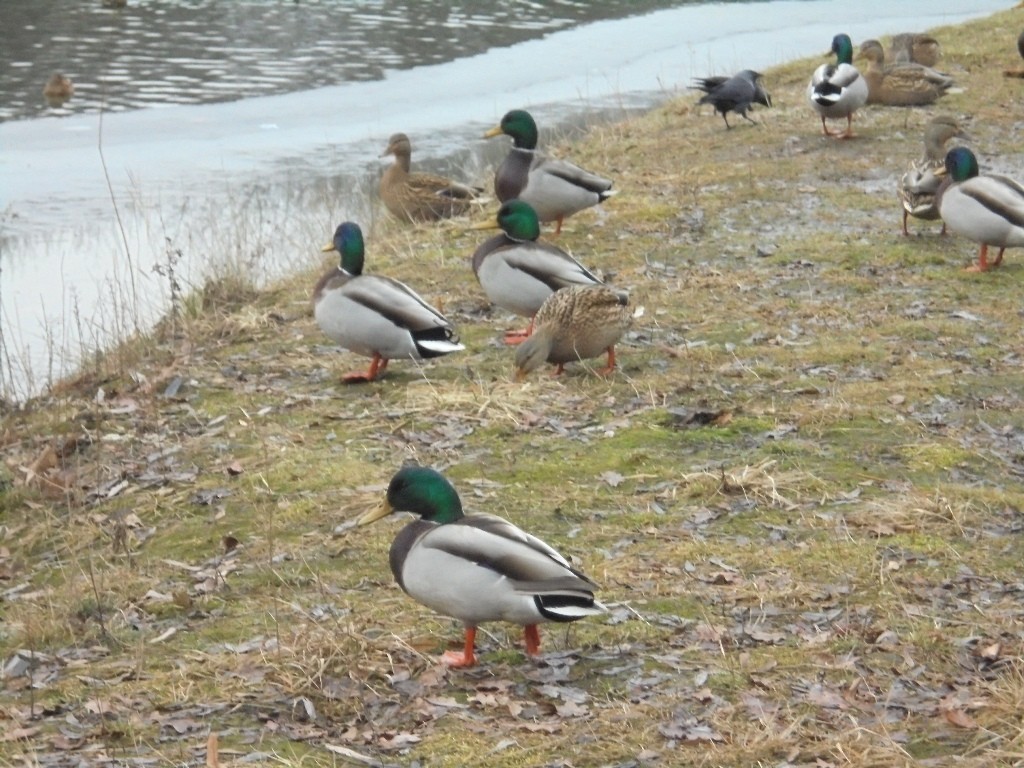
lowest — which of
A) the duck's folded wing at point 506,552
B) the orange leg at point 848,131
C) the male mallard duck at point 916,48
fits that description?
the duck's folded wing at point 506,552

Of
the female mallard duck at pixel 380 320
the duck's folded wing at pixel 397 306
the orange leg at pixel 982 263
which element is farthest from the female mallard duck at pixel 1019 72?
the duck's folded wing at pixel 397 306

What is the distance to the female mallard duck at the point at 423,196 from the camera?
1165 cm

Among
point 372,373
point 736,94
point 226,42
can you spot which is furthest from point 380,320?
point 226,42

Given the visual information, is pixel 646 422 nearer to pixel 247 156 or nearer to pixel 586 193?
pixel 586 193

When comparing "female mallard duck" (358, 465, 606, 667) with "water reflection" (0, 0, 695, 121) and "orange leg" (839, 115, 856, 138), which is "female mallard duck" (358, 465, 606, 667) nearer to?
"orange leg" (839, 115, 856, 138)

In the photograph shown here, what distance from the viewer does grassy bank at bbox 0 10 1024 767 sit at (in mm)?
4324

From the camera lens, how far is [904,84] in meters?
14.3

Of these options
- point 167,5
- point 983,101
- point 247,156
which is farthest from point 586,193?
point 167,5

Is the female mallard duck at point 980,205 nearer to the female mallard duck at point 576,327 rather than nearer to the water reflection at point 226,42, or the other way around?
the female mallard duck at point 576,327

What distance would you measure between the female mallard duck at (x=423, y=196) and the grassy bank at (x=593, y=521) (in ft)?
3.30

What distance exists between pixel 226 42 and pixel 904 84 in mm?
9067

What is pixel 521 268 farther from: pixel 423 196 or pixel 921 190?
pixel 423 196

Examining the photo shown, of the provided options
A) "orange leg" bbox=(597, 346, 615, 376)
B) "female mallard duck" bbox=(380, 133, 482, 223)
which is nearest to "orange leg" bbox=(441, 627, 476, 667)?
"orange leg" bbox=(597, 346, 615, 376)

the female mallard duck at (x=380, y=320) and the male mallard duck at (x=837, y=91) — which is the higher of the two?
the male mallard duck at (x=837, y=91)
